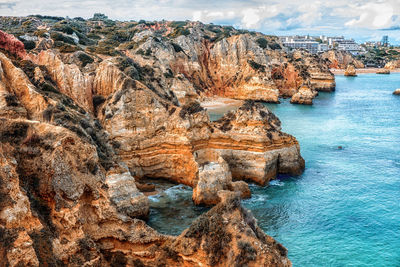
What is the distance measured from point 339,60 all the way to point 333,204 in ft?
481

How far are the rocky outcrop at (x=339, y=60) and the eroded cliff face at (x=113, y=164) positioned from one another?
13744cm

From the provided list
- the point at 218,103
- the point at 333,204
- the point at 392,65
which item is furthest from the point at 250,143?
the point at 392,65

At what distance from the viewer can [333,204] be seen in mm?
26500

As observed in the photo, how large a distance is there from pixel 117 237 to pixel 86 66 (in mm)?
24253

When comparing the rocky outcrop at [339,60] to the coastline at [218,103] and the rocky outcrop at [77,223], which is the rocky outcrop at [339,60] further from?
the rocky outcrop at [77,223]

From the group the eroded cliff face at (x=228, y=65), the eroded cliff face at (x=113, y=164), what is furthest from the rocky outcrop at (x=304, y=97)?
the eroded cliff face at (x=113, y=164)

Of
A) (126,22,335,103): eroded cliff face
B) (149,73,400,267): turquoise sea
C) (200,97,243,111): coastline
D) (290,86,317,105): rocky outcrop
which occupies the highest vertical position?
(126,22,335,103): eroded cliff face

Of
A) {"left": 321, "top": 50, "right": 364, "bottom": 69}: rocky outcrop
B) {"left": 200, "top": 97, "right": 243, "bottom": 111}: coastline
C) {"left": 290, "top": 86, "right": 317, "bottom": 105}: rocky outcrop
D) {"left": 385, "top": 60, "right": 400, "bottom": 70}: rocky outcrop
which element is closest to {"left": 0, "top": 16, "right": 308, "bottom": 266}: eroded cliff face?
{"left": 200, "top": 97, "right": 243, "bottom": 111}: coastline

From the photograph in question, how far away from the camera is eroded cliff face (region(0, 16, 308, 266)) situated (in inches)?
387

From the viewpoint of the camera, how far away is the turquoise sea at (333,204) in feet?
67.5

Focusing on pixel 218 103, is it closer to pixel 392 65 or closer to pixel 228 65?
pixel 228 65

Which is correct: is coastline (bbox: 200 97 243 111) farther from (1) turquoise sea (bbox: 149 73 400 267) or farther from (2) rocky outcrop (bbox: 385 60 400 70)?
(2) rocky outcrop (bbox: 385 60 400 70)

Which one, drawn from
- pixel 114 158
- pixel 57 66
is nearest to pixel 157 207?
pixel 114 158

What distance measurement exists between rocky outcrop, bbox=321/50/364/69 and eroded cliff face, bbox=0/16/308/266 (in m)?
137
